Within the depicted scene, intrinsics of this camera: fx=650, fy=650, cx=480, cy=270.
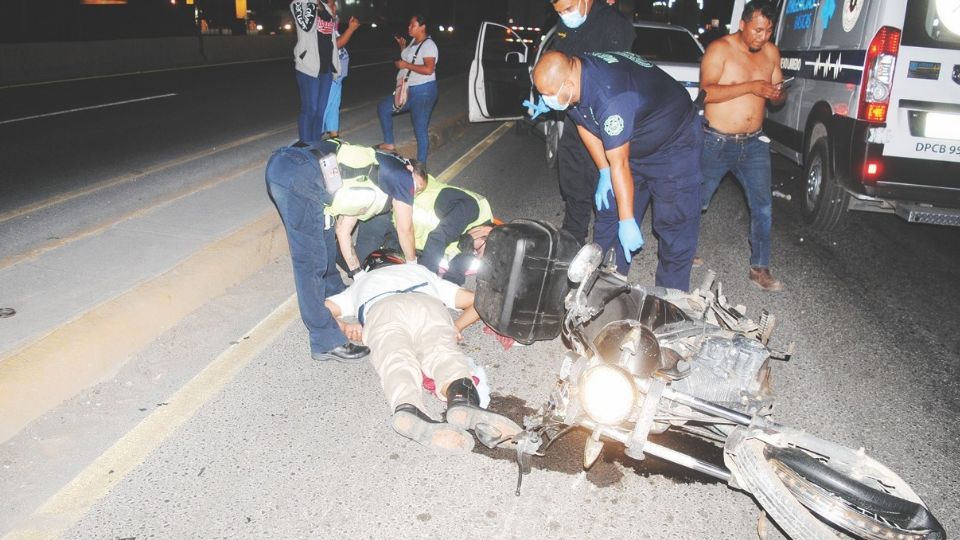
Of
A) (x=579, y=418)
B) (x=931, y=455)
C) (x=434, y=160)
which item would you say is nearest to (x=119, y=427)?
(x=579, y=418)

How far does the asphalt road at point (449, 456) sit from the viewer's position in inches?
100

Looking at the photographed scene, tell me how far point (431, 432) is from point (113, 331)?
2.04 m

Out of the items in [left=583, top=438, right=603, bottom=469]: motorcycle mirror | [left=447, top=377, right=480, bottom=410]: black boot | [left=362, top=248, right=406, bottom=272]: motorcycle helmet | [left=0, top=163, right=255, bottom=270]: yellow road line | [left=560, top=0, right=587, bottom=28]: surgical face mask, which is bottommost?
[left=0, top=163, right=255, bottom=270]: yellow road line

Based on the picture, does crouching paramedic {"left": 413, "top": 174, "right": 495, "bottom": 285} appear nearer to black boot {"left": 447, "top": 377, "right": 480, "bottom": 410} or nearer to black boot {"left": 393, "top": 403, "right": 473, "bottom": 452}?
black boot {"left": 447, "top": 377, "right": 480, "bottom": 410}

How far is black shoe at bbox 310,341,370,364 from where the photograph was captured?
3.67m

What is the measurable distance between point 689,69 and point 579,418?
6.61 metres

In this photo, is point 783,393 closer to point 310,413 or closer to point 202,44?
point 310,413

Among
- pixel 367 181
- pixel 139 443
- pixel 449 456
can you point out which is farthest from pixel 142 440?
pixel 367 181

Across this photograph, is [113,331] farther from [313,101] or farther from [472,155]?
[472,155]

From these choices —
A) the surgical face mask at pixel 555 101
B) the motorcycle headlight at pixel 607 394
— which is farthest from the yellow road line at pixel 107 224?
the motorcycle headlight at pixel 607 394

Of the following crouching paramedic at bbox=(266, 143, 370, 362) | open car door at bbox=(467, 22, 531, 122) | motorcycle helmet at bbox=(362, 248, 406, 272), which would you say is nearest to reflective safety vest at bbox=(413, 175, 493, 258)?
motorcycle helmet at bbox=(362, 248, 406, 272)

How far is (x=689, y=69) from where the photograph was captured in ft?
25.8

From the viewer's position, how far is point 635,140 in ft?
12.0

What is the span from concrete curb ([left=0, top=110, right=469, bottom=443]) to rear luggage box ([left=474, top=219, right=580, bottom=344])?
7.12 feet
